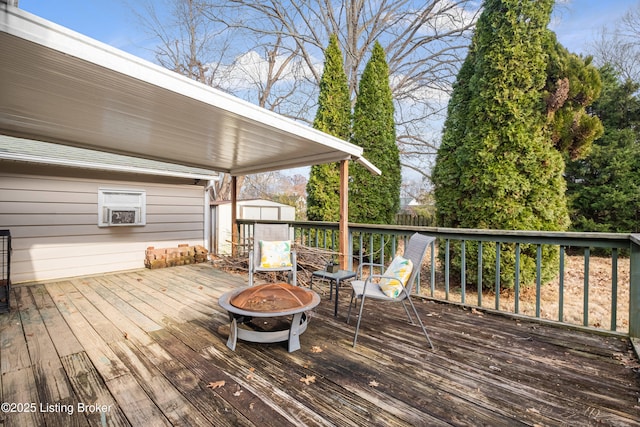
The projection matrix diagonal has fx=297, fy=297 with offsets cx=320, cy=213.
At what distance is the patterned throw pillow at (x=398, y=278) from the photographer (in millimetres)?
2673

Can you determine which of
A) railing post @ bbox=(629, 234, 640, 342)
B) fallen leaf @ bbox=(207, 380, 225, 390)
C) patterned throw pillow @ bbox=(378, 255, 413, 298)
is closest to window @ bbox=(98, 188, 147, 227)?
fallen leaf @ bbox=(207, 380, 225, 390)

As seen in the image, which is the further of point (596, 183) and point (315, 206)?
point (596, 183)

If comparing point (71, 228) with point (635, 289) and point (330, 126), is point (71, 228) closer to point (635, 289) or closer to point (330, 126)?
point (330, 126)

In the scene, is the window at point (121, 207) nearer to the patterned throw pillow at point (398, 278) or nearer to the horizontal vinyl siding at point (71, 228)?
the horizontal vinyl siding at point (71, 228)

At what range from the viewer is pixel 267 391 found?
1938mm

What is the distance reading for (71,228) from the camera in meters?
5.20

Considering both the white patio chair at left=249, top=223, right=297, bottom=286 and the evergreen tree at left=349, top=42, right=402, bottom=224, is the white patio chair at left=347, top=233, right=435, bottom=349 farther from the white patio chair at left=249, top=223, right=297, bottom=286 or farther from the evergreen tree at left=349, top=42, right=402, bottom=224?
the evergreen tree at left=349, top=42, right=402, bottom=224

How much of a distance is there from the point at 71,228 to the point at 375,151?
6494 mm

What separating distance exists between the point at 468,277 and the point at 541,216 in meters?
1.52

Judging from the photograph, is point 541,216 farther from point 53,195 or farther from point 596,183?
point 53,195

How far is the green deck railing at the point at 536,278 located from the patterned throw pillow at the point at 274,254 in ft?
3.40

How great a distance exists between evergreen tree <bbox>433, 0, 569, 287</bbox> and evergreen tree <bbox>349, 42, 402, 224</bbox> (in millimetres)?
2599

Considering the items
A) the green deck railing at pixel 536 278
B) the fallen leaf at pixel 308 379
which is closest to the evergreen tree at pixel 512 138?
the green deck railing at pixel 536 278

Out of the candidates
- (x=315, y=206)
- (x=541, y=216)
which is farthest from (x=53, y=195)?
(x=541, y=216)
